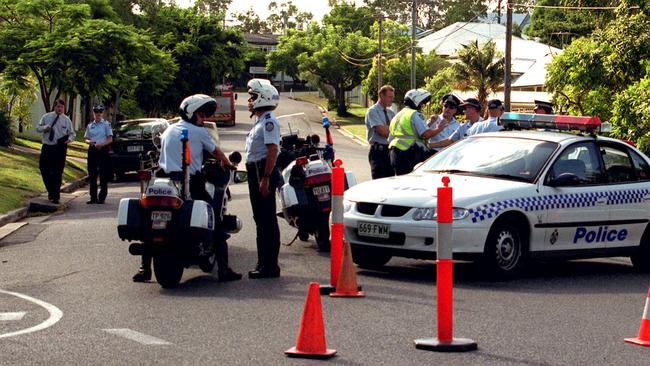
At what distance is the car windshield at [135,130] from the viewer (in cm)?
3085

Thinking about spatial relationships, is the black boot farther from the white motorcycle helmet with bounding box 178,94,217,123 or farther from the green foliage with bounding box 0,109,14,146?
the green foliage with bounding box 0,109,14,146

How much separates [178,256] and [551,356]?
13.4 feet

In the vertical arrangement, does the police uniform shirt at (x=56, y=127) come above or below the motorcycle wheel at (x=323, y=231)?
above

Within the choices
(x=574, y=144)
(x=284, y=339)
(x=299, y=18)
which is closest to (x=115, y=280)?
(x=284, y=339)

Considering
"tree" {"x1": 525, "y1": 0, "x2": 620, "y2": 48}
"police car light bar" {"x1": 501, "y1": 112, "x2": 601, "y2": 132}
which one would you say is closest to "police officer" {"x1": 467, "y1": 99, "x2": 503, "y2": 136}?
"police car light bar" {"x1": 501, "y1": 112, "x2": 601, "y2": 132}

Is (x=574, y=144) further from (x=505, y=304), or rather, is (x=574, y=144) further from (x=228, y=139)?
(x=228, y=139)

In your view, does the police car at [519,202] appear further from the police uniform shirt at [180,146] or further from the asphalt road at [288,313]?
the police uniform shirt at [180,146]

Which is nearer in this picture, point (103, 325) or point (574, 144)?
point (103, 325)

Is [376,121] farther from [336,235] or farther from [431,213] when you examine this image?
[336,235]

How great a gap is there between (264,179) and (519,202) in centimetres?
241

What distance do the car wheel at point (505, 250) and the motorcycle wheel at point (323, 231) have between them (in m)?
2.60

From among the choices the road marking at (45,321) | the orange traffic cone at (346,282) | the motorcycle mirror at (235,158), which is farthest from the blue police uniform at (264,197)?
the road marking at (45,321)

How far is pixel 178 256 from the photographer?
36.9 ft

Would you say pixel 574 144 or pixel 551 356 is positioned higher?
pixel 574 144
